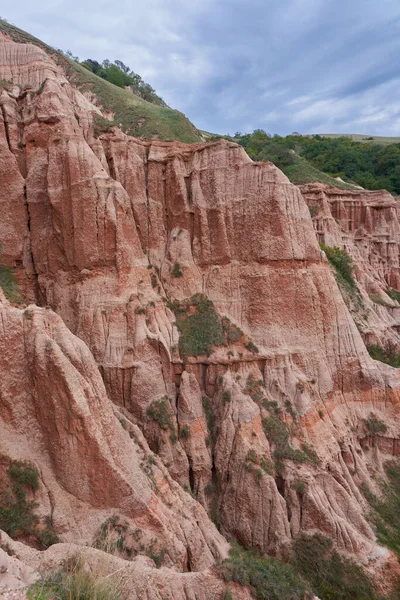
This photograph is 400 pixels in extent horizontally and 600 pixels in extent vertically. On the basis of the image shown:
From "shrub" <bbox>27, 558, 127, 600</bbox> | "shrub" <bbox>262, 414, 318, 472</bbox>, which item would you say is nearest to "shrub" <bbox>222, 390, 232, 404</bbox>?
"shrub" <bbox>262, 414, 318, 472</bbox>

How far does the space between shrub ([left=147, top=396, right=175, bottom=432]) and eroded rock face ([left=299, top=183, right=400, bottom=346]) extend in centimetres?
2291

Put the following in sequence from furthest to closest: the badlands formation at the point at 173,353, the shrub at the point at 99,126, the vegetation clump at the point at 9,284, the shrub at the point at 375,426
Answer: the shrub at the point at 99,126 < the shrub at the point at 375,426 < the vegetation clump at the point at 9,284 < the badlands formation at the point at 173,353

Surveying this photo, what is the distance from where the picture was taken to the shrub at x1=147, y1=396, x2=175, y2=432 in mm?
15727

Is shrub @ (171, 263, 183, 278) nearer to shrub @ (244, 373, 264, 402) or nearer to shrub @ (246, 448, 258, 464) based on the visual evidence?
shrub @ (244, 373, 264, 402)

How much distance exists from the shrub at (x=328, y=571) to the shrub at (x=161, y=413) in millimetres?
6637

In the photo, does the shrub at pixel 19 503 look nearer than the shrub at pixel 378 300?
Yes

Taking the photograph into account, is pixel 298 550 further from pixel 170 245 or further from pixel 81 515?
pixel 170 245

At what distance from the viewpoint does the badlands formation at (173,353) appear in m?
11.1

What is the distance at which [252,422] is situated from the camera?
16.2 metres

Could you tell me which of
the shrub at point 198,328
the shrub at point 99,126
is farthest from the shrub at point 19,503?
the shrub at point 99,126

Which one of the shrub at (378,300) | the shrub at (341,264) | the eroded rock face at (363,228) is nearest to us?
the shrub at (341,264)

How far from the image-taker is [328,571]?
1381 cm

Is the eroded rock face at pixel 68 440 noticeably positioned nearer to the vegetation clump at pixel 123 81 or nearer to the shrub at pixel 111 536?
the shrub at pixel 111 536

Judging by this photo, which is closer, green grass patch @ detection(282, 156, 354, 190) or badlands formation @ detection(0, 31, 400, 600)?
badlands formation @ detection(0, 31, 400, 600)
